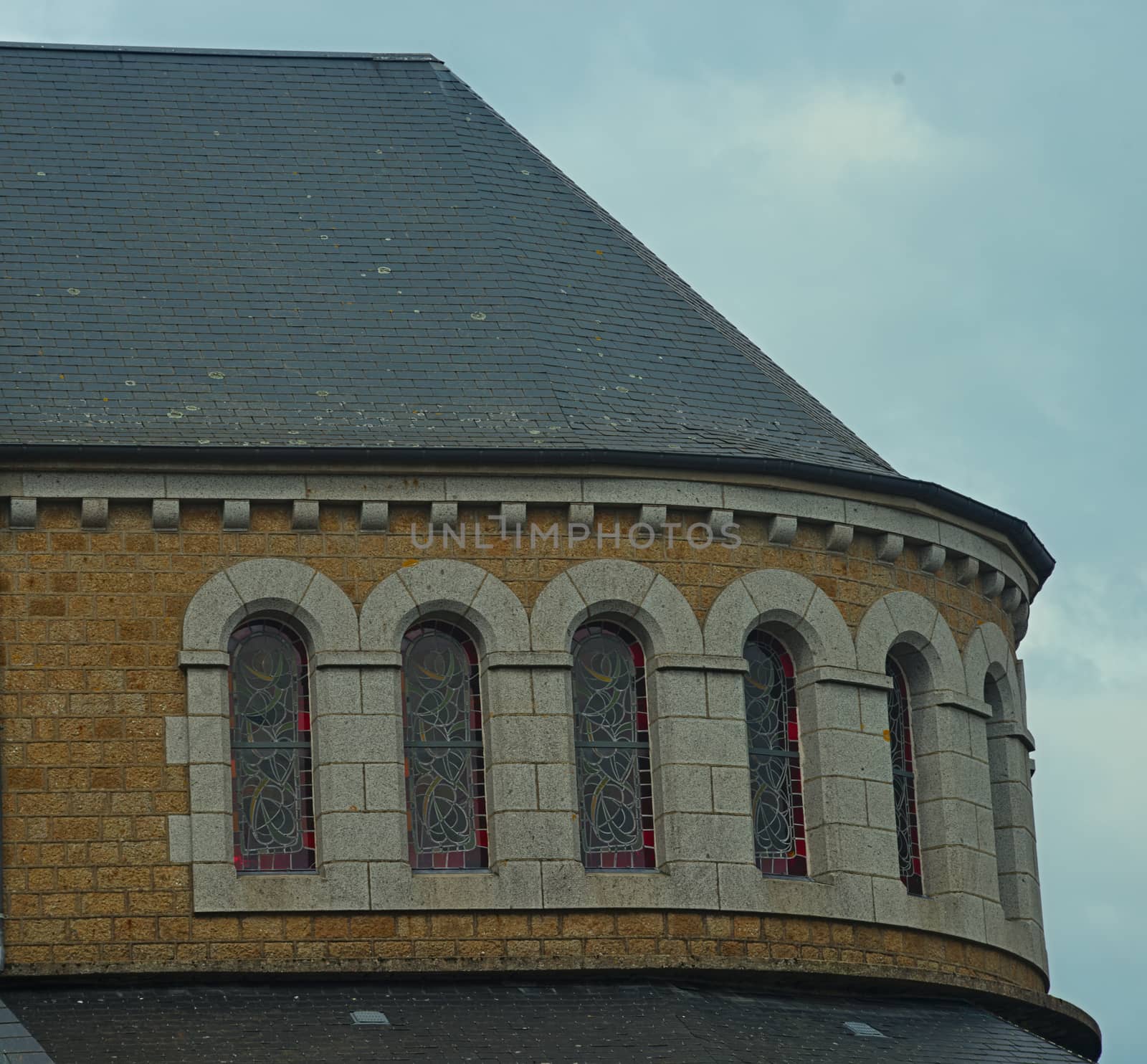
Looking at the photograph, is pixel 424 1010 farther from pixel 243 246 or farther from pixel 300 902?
pixel 243 246

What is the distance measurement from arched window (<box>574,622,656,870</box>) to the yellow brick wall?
71cm

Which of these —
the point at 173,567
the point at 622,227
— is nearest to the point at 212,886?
the point at 173,567

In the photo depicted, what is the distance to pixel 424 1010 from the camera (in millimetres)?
23562

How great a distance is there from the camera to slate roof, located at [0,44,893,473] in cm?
2616

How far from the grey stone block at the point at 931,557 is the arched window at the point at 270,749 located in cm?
591

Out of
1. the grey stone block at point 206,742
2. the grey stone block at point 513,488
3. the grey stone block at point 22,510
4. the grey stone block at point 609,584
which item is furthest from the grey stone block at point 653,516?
the grey stone block at point 22,510

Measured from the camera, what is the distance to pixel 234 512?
25.2m

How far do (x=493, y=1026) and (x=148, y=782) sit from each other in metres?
3.69

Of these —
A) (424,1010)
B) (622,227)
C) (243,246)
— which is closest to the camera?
(424,1010)

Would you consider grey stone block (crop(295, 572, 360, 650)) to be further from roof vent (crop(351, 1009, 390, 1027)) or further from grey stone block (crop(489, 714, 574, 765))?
roof vent (crop(351, 1009, 390, 1027))

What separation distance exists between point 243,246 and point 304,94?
2.92 m

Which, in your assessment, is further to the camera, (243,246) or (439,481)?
(243,246)

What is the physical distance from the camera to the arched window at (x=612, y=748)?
25.5 metres

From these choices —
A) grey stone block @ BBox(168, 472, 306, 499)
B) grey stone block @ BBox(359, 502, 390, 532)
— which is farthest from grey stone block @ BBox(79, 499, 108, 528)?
grey stone block @ BBox(359, 502, 390, 532)
